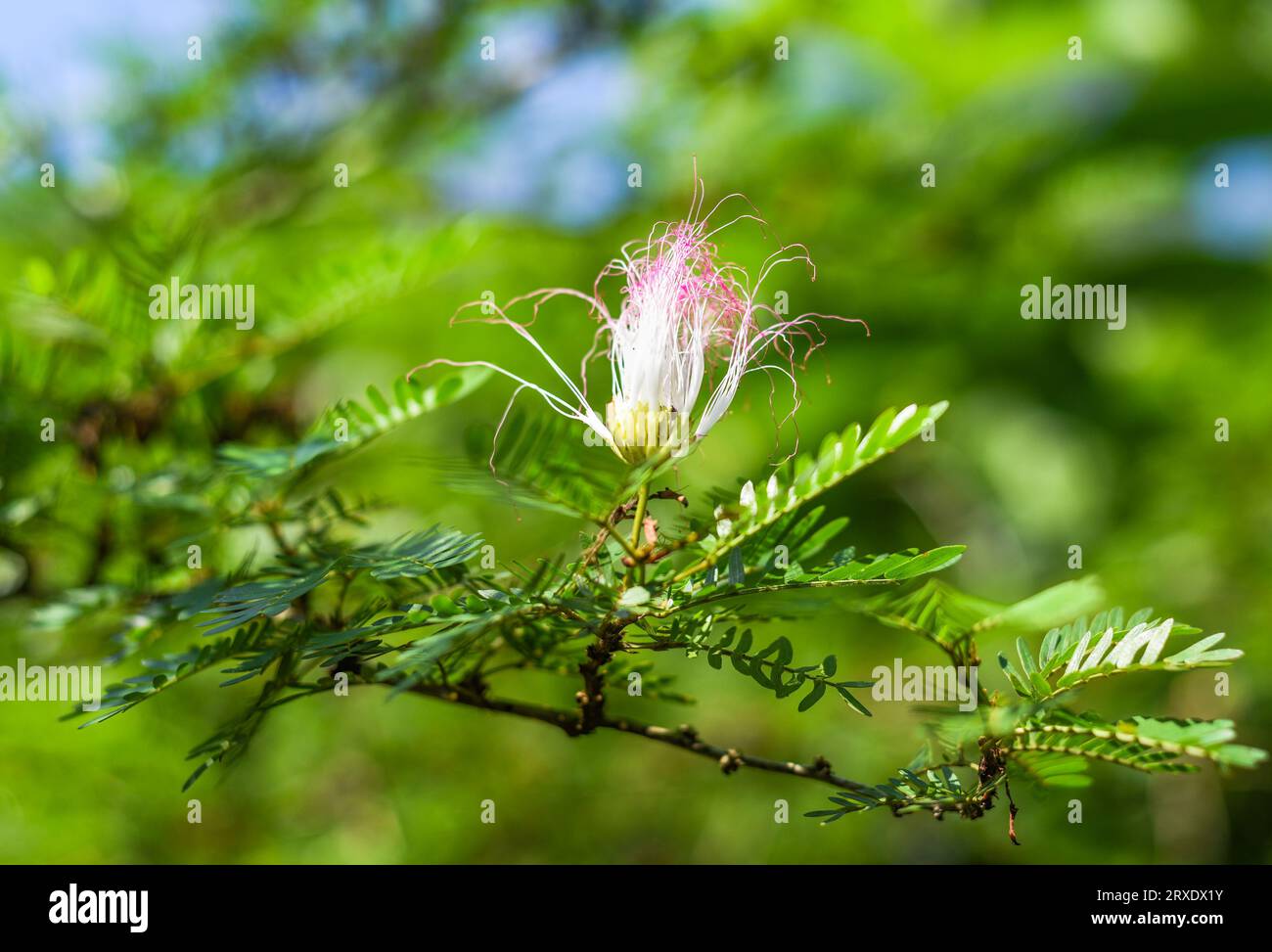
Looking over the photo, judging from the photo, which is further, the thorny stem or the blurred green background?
the blurred green background

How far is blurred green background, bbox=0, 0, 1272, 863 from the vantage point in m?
1.13

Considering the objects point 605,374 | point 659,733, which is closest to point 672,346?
point 659,733

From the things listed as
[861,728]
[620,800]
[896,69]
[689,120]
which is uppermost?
[896,69]

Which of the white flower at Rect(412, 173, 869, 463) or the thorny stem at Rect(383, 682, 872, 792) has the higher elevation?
the white flower at Rect(412, 173, 869, 463)

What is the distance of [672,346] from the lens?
0.65 meters

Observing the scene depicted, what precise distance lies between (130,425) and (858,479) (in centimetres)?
200

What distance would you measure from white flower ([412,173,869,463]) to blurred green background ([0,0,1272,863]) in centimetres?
38

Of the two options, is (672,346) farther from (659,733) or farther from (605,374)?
(605,374)

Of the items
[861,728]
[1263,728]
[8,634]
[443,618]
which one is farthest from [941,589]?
[1263,728]

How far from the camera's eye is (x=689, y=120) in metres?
2.17

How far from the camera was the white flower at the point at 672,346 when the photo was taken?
613 mm

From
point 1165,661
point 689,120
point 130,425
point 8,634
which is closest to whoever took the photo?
point 1165,661

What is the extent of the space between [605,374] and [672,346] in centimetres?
137
